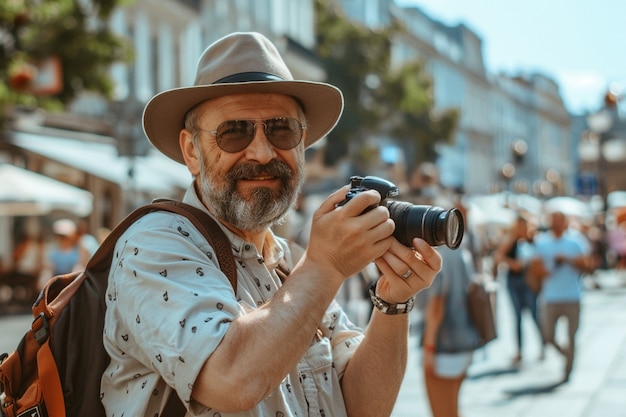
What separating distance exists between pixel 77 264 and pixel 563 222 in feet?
20.7

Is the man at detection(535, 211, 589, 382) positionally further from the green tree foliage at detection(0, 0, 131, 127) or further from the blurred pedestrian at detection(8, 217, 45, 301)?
the blurred pedestrian at detection(8, 217, 45, 301)

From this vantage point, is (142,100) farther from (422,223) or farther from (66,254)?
(422,223)

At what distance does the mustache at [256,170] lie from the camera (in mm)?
2299

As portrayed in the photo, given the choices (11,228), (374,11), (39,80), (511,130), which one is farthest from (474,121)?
(39,80)

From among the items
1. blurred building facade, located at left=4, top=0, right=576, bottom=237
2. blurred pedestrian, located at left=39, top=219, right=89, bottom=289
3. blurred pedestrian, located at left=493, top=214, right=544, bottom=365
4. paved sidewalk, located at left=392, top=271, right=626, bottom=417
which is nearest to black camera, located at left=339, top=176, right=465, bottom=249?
paved sidewalk, located at left=392, top=271, right=626, bottom=417

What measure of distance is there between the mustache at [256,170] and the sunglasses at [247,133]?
4cm

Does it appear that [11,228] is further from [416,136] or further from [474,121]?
[474,121]

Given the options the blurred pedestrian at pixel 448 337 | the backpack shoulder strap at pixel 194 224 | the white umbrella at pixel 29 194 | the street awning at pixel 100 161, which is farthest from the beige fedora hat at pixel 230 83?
the street awning at pixel 100 161

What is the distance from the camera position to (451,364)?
6656 mm

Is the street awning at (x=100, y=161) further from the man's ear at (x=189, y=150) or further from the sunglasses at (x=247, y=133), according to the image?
the sunglasses at (x=247, y=133)

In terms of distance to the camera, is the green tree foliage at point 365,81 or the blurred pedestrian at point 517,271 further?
the green tree foliage at point 365,81

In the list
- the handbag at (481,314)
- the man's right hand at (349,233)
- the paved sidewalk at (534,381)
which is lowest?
the paved sidewalk at (534,381)

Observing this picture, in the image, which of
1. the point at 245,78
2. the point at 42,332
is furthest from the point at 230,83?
the point at 42,332

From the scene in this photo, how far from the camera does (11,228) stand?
22562 mm
